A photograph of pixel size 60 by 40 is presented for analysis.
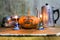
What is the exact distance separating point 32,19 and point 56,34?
0.33m

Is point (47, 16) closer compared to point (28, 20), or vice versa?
point (28, 20)

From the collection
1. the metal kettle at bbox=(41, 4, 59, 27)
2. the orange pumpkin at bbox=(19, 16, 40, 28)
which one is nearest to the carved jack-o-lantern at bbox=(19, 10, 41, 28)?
the orange pumpkin at bbox=(19, 16, 40, 28)

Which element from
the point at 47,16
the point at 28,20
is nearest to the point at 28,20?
the point at 28,20

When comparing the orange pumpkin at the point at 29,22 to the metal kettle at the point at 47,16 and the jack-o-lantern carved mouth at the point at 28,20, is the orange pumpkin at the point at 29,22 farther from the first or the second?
the metal kettle at the point at 47,16

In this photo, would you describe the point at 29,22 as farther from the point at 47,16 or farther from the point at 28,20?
the point at 47,16

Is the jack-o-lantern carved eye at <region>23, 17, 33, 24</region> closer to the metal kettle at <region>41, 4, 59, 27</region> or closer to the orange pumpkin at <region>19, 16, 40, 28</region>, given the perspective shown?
the orange pumpkin at <region>19, 16, 40, 28</region>

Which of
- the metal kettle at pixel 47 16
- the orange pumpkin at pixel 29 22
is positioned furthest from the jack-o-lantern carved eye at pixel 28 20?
the metal kettle at pixel 47 16

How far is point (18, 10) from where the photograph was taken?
1794mm

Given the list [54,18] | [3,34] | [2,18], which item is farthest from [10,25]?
[54,18]

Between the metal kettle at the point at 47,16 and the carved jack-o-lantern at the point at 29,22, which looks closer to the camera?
the carved jack-o-lantern at the point at 29,22

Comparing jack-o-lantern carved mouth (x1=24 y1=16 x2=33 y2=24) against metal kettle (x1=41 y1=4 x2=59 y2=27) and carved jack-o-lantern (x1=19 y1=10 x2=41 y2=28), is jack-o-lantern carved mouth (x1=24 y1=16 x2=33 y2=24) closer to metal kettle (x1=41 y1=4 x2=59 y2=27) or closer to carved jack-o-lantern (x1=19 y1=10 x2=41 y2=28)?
carved jack-o-lantern (x1=19 y1=10 x2=41 y2=28)

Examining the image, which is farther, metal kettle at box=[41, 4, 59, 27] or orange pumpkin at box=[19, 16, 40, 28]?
metal kettle at box=[41, 4, 59, 27]

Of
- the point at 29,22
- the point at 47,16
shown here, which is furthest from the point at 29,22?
the point at 47,16

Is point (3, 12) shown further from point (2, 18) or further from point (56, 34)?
point (56, 34)
